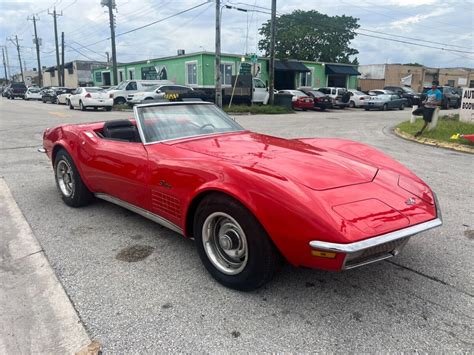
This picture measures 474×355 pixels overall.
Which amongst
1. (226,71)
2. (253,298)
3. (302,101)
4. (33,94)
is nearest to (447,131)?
(253,298)

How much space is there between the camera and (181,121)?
4.00 metres

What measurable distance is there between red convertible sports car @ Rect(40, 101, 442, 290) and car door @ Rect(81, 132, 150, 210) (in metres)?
0.01

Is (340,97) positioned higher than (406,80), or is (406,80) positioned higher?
(406,80)

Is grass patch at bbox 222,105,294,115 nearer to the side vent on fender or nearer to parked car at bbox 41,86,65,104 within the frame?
parked car at bbox 41,86,65,104

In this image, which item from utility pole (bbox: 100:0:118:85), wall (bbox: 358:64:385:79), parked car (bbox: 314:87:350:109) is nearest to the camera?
parked car (bbox: 314:87:350:109)

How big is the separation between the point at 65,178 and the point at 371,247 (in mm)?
3968

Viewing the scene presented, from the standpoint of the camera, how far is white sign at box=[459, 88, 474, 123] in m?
12.6

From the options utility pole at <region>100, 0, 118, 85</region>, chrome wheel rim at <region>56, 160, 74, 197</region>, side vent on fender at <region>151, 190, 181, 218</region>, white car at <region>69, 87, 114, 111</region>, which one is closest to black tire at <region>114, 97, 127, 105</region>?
white car at <region>69, 87, 114, 111</region>

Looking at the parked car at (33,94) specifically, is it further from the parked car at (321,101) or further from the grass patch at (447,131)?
the grass patch at (447,131)

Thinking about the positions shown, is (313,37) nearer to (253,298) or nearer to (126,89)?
(126,89)

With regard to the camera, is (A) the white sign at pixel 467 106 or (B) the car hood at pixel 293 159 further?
(A) the white sign at pixel 467 106

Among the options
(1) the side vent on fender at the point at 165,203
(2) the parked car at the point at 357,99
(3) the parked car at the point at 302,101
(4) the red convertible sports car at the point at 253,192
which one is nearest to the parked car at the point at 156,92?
(3) the parked car at the point at 302,101

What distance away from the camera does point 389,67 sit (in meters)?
49.1

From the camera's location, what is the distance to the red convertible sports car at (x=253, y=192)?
2.38 meters
